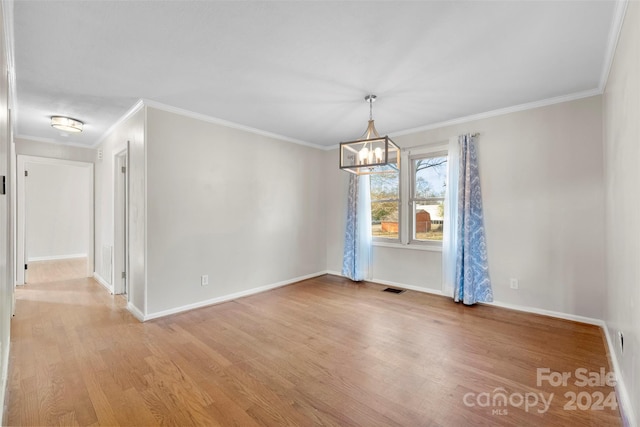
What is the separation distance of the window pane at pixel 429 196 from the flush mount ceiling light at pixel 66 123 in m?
4.86

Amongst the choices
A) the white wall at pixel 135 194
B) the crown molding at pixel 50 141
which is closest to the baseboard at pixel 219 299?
the white wall at pixel 135 194

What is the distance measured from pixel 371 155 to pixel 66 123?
4.05 m

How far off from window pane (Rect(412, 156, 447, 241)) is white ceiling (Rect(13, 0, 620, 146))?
96 cm

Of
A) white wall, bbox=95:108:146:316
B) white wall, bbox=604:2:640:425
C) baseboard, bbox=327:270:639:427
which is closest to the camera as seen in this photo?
white wall, bbox=604:2:640:425

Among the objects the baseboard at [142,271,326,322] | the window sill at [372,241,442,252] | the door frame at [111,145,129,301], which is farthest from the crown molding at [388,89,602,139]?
the door frame at [111,145,129,301]

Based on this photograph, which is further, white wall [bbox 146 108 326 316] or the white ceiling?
white wall [bbox 146 108 326 316]

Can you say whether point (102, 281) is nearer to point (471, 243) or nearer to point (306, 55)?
point (306, 55)

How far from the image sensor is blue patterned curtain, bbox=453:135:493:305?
3756 mm

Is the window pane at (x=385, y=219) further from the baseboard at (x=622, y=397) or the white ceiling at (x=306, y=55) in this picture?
the baseboard at (x=622, y=397)

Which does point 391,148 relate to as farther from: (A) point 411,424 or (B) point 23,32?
(B) point 23,32

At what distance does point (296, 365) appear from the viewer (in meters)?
2.37

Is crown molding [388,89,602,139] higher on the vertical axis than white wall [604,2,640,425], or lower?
higher

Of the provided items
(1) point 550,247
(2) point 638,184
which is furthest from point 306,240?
(2) point 638,184

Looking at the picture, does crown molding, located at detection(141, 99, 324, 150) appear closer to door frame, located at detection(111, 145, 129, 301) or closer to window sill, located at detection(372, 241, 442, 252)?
door frame, located at detection(111, 145, 129, 301)
